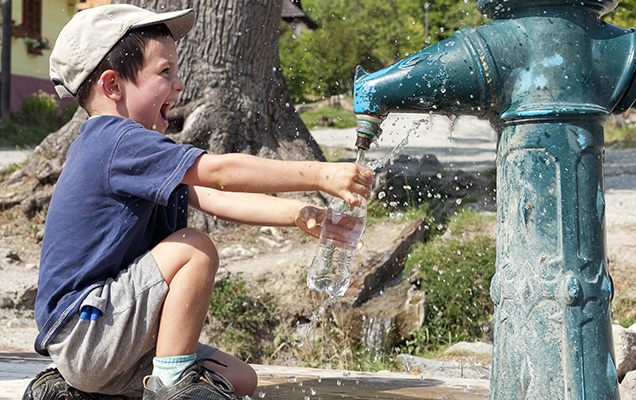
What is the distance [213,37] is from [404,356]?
303 centimetres

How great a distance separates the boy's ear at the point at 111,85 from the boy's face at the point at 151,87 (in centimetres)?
2

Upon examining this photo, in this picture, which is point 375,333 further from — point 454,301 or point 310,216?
point 310,216

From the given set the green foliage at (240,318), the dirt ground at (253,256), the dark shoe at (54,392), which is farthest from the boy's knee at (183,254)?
the dirt ground at (253,256)

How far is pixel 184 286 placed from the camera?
1858 mm

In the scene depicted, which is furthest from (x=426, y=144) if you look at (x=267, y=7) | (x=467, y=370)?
(x=467, y=370)

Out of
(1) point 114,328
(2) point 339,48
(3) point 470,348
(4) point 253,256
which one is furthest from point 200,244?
(2) point 339,48

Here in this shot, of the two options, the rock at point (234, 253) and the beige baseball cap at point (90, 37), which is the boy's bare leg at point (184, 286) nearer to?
the beige baseball cap at point (90, 37)

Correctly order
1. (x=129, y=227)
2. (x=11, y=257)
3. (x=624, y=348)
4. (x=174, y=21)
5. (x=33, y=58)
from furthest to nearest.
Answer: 1. (x=33, y=58)
2. (x=11, y=257)
3. (x=624, y=348)
4. (x=174, y=21)
5. (x=129, y=227)

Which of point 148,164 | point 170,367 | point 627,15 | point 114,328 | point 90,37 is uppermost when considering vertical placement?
point 627,15

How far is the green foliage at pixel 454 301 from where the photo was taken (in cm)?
430

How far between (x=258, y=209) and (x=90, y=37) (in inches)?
29.7

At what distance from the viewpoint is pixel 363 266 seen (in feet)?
14.9

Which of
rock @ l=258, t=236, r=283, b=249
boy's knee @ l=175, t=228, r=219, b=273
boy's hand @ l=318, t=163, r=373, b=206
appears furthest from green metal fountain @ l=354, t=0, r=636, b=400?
rock @ l=258, t=236, r=283, b=249

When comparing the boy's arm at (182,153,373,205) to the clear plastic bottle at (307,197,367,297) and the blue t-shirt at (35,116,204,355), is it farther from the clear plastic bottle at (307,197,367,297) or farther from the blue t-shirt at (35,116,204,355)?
the clear plastic bottle at (307,197,367,297)
